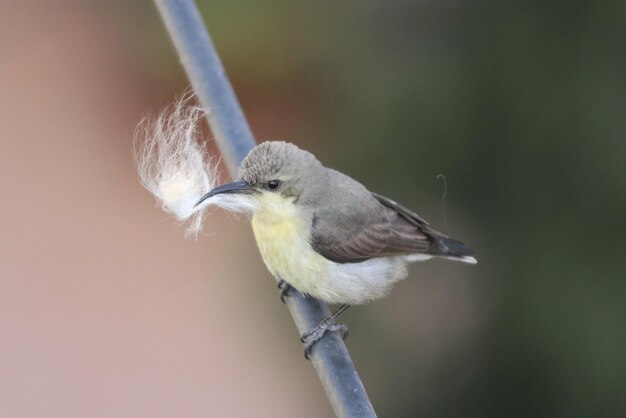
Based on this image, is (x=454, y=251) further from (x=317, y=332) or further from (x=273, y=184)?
(x=317, y=332)

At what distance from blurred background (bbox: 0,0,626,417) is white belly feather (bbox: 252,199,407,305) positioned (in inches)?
36.6

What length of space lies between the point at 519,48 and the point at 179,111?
2135 mm

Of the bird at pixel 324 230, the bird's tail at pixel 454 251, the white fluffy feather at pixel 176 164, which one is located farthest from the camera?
the bird's tail at pixel 454 251

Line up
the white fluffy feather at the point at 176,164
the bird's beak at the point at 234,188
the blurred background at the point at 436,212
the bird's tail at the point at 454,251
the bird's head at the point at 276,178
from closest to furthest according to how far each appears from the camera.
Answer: the white fluffy feather at the point at 176,164 → the bird's beak at the point at 234,188 → the bird's head at the point at 276,178 → the bird's tail at the point at 454,251 → the blurred background at the point at 436,212

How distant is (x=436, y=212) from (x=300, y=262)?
1470mm

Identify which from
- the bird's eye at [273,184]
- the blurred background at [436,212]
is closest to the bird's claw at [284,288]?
the bird's eye at [273,184]

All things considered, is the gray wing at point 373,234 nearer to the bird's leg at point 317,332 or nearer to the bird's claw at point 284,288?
the bird's claw at point 284,288

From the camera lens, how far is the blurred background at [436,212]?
4.12 meters

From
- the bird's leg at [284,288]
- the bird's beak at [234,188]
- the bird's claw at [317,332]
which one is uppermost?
the bird's beak at [234,188]

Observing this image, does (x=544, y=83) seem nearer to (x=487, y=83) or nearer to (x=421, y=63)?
(x=487, y=83)

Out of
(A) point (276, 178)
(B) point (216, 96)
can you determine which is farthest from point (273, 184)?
(B) point (216, 96)

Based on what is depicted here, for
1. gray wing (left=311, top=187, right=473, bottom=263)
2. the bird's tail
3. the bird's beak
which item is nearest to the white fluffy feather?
the bird's beak

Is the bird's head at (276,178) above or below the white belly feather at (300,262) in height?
above

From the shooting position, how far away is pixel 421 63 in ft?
14.3
